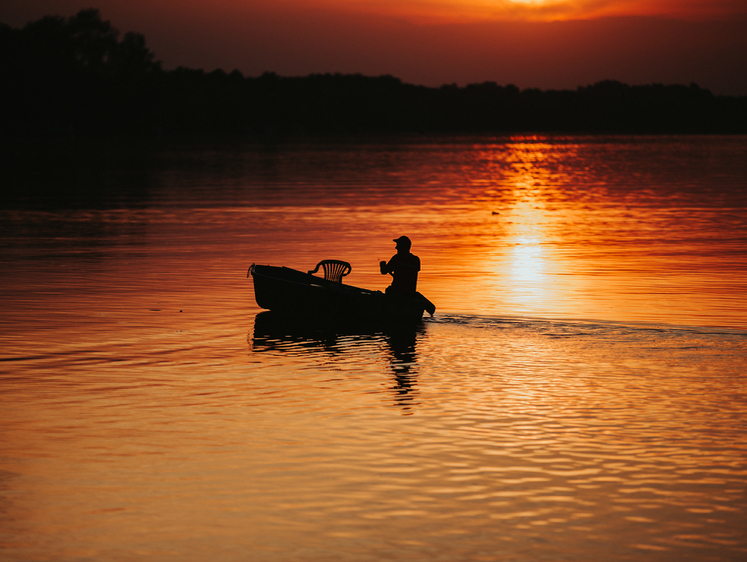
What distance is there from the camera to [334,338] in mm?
19844

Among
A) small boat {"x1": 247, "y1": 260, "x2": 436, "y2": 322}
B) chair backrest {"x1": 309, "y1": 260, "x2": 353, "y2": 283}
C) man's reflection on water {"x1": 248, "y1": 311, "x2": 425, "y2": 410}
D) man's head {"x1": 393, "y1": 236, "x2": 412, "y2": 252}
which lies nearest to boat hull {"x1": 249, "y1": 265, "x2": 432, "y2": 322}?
small boat {"x1": 247, "y1": 260, "x2": 436, "y2": 322}

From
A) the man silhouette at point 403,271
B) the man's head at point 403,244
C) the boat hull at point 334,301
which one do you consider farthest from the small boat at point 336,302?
the man's head at point 403,244

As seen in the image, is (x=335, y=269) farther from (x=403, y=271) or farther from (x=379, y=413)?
(x=379, y=413)

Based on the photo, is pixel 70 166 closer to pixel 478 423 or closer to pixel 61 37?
pixel 61 37

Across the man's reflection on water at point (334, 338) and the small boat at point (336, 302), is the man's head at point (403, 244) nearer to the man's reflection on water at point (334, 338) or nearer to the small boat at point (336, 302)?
the small boat at point (336, 302)

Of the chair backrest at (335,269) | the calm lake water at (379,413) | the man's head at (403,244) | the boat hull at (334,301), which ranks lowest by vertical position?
the calm lake water at (379,413)

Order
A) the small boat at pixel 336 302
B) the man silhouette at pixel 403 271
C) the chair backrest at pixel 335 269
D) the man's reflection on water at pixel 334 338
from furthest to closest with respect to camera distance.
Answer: the chair backrest at pixel 335 269, the man silhouette at pixel 403 271, the small boat at pixel 336 302, the man's reflection on water at pixel 334 338

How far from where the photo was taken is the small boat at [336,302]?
20.9 m

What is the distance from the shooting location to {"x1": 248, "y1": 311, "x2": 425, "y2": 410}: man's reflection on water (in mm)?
17656

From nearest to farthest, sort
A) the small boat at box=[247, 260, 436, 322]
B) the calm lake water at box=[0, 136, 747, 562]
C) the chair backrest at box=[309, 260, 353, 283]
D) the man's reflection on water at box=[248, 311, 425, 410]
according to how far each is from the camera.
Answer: the calm lake water at box=[0, 136, 747, 562]
the man's reflection on water at box=[248, 311, 425, 410]
the small boat at box=[247, 260, 436, 322]
the chair backrest at box=[309, 260, 353, 283]

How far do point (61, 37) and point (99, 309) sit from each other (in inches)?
7318

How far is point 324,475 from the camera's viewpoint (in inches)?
428

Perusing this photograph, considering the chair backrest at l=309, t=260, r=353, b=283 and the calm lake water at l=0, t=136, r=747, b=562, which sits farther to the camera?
the chair backrest at l=309, t=260, r=353, b=283

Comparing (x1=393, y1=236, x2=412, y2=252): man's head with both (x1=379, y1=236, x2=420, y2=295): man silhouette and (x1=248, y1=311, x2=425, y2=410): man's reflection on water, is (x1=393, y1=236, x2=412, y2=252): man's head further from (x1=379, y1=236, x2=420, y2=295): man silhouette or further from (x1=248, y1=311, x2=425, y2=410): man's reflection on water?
(x1=248, y1=311, x2=425, y2=410): man's reflection on water
